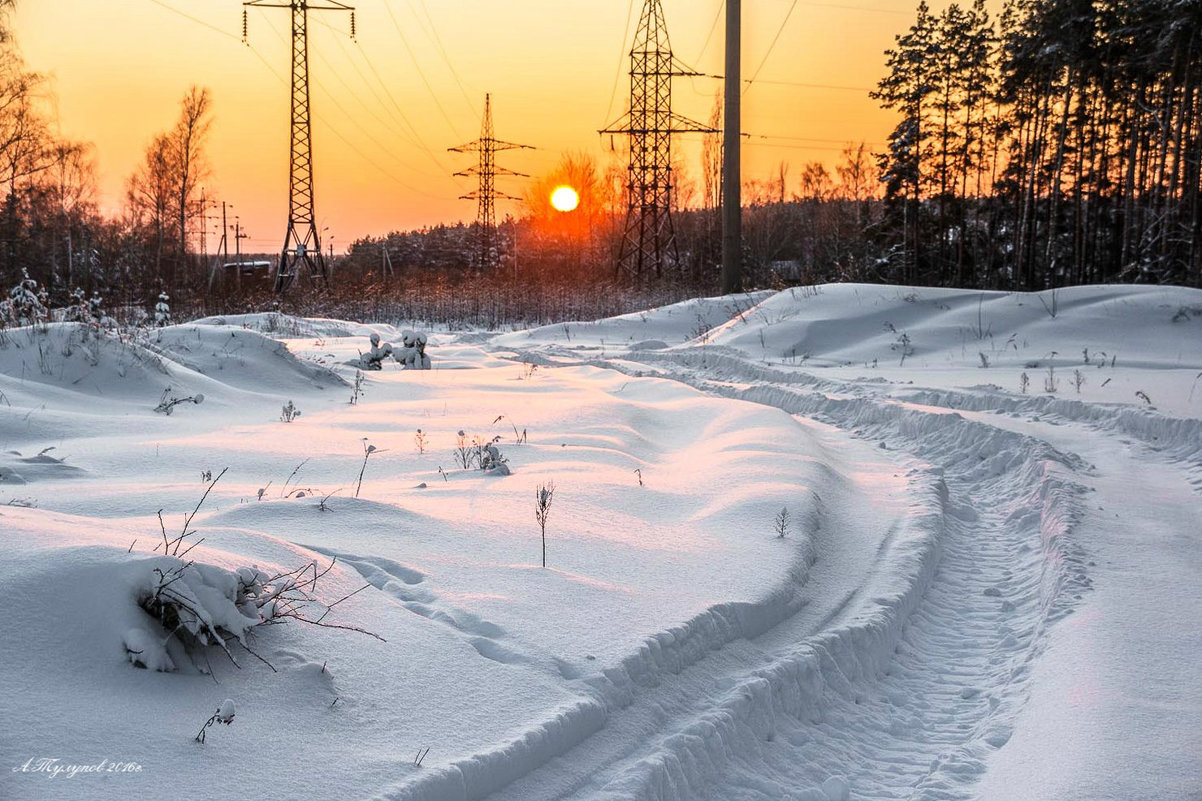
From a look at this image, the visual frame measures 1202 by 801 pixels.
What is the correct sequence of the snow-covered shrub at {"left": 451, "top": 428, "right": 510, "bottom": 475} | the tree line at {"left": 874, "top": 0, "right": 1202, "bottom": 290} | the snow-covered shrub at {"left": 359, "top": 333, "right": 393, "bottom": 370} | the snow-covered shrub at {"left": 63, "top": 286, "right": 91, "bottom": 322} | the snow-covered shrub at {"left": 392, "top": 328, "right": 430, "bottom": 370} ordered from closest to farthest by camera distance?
the snow-covered shrub at {"left": 451, "top": 428, "right": 510, "bottom": 475}
the snow-covered shrub at {"left": 63, "top": 286, "right": 91, "bottom": 322}
the snow-covered shrub at {"left": 359, "top": 333, "right": 393, "bottom": 370}
the snow-covered shrub at {"left": 392, "top": 328, "right": 430, "bottom": 370}
the tree line at {"left": 874, "top": 0, "right": 1202, "bottom": 290}

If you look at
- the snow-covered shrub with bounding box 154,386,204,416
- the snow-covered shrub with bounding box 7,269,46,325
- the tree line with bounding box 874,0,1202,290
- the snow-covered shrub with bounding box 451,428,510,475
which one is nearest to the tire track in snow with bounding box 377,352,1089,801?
the snow-covered shrub with bounding box 451,428,510,475

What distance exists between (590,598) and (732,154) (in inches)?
608

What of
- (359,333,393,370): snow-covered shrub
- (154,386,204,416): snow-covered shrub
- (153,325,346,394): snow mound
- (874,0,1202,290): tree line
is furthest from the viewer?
(874,0,1202,290): tree line

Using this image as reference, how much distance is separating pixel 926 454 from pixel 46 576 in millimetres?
5956

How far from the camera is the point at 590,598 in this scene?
10.5 feet

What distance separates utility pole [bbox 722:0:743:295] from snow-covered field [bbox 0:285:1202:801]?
426 inches

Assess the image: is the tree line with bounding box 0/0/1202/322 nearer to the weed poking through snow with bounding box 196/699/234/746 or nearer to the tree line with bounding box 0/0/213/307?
the tree line with bounding box 0/0/213/307

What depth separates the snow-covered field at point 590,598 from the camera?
2.17 meters

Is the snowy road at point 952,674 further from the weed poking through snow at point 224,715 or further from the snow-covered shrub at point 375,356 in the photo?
the snow-covered shrub at point 375,356

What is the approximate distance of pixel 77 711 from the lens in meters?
1.96

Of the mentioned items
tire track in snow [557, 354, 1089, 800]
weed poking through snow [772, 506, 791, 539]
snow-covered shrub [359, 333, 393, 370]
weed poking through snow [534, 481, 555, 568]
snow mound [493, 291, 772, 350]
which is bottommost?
tire track in snow [557, 354, 1089, 800]

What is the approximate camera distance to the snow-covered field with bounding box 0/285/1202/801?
7.11 feet

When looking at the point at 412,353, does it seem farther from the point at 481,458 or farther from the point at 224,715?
the point at 224,715

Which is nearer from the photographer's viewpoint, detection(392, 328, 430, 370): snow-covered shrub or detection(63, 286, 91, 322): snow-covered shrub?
detection(63, 286, 91, 322): snow-covered shrub
